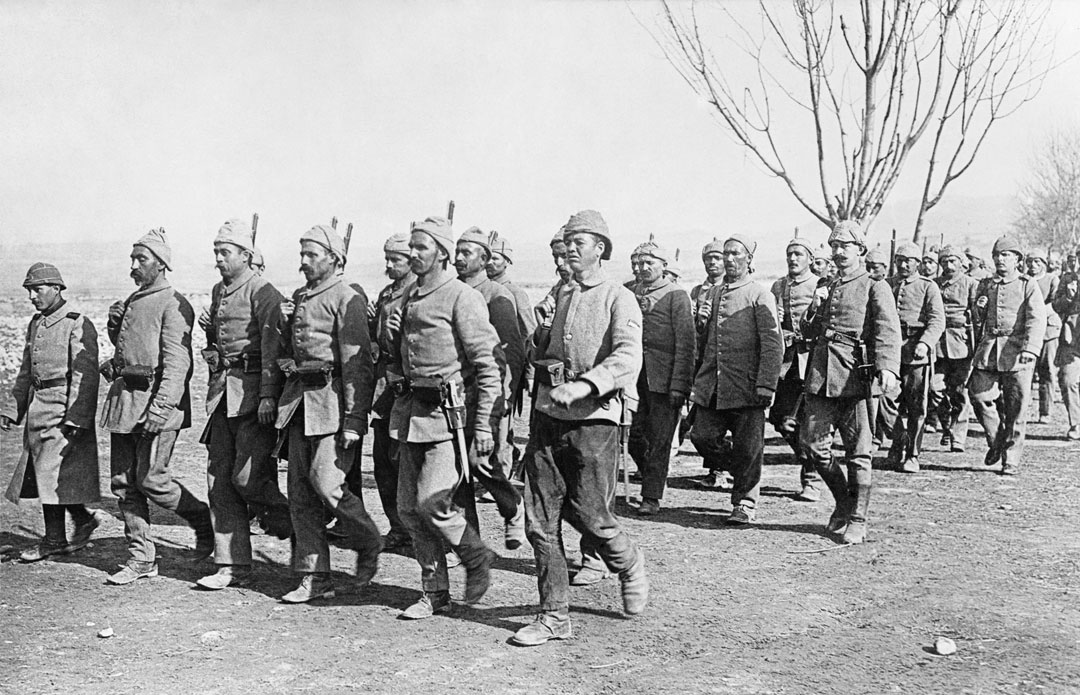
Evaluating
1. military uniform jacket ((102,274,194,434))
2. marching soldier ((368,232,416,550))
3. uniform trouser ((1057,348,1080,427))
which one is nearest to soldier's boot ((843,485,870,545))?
marching soldier ((368,232,416,550))

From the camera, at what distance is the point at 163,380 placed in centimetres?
666

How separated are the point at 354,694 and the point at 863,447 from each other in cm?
427

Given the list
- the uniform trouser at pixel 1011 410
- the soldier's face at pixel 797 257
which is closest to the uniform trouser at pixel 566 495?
the soldier's face at pixel 797 257

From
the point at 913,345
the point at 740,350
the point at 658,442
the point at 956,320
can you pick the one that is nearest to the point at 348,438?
the point at 658,442

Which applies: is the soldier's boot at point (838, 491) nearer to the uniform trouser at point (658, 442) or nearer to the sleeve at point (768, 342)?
the sleeve at point (768, 342)

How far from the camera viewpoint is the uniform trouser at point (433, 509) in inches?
227

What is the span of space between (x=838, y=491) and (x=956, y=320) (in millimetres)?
4780

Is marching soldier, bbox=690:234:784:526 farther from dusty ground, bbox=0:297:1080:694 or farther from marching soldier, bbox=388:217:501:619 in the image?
marching soldier, bbox=388:217:501:619

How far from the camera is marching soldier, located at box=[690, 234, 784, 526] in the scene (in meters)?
8.05

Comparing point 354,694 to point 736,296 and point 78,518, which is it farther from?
point 736,296

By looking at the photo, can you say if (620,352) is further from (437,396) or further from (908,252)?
(908,252)

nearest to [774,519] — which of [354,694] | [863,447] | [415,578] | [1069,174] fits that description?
[863,447]

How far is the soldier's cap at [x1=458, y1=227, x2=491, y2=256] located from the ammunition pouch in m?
2.46

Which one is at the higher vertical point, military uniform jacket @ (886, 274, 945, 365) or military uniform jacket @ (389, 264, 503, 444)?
military uniform jacket @ (886, 274, 945, 365)
